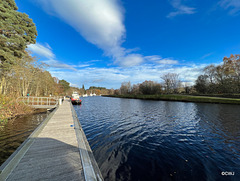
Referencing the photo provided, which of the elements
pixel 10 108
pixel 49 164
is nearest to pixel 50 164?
pixel 49 164

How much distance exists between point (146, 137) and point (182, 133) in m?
2.99

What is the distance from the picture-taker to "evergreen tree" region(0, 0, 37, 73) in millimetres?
12828

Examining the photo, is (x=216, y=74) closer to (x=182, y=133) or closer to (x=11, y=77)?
(x=182, y=133)

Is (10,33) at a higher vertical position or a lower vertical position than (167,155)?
higher

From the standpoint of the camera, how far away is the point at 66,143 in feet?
14.4

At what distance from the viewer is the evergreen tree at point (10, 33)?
12.8 meters

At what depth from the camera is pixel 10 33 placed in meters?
13.9

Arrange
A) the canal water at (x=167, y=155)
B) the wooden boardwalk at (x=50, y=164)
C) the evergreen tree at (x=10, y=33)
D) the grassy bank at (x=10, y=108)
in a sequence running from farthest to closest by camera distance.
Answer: the evergreen tree at (x=10, y=33), the grassy bank at (x=10, y=108), the canal water at (x=167, y=155), the wooden boardwalk at (x=50, y=164)

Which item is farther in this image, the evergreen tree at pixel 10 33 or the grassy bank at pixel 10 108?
the evergreen tree at pixel 10 33

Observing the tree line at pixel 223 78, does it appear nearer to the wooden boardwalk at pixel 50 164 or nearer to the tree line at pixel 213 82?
the tree line at pixel 213 82

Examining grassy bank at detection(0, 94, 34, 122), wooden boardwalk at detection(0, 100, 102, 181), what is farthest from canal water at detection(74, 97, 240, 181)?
grassy bank at detection(0, 94, 34, 122)

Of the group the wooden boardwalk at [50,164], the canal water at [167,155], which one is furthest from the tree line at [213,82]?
the wooden boardwalk at [50,164]

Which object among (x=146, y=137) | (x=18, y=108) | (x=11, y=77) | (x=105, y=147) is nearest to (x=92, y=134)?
(x=105, y=147)

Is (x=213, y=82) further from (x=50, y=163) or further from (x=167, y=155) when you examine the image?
(x=50, y=163)
